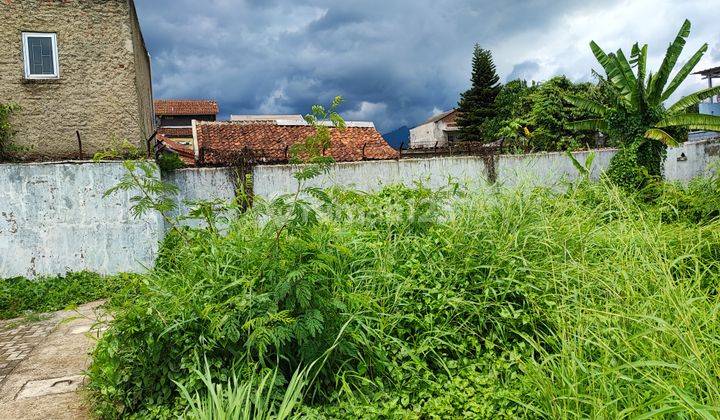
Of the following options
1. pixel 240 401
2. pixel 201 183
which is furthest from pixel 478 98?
pixel 240 401

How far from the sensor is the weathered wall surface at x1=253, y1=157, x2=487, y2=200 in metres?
8.65

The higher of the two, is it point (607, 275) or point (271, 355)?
point (607, 275)

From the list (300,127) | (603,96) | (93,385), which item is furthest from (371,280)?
(603,96)

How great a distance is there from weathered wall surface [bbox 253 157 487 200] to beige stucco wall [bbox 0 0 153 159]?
265cm

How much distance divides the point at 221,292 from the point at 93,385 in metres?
1.04

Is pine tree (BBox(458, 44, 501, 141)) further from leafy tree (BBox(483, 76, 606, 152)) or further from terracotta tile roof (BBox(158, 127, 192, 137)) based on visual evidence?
terracotta tile roof (BBox(158, 127, 192, 137))

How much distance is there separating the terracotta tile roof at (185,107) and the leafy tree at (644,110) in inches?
1158

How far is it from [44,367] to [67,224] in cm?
390

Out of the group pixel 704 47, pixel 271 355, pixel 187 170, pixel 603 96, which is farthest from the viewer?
pixel 603 96

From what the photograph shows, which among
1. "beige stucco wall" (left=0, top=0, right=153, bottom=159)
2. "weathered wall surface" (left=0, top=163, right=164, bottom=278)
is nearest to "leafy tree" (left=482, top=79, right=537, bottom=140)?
"beige stucco wall" (left=0, top=0, right=153, bottom=159)

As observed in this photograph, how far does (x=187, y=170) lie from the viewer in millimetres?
8180

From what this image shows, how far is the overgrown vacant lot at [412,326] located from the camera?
8.98 feet

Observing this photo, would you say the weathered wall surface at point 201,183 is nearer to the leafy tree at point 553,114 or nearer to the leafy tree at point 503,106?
the leafy tree at point 553,114

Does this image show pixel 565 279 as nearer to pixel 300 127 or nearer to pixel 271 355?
pixel 271 355
